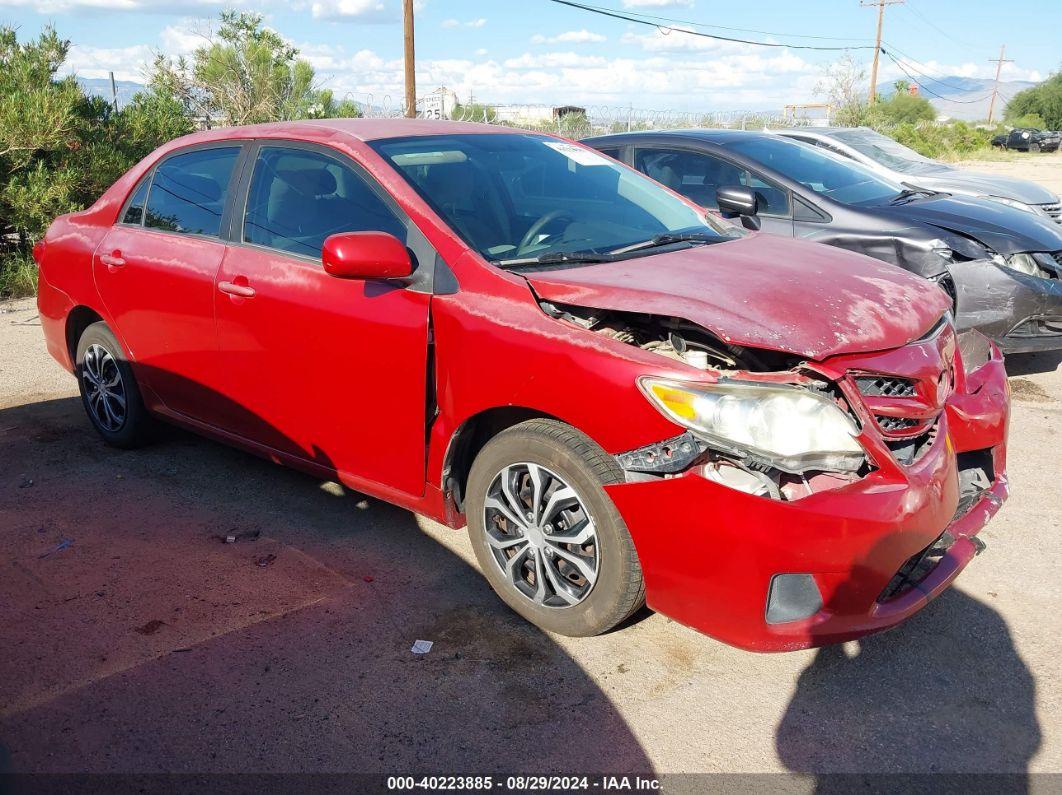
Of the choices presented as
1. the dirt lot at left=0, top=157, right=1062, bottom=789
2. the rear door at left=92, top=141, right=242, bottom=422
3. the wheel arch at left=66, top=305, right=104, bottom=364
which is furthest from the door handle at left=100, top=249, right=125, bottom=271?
the dirt lot at left=0, top=157, right=1062, bottom=789

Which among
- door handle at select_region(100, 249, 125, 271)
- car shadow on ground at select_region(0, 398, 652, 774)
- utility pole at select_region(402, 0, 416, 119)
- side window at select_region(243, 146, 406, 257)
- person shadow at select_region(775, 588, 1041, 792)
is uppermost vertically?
utility pole at select_region(402, 0, 416, 119)

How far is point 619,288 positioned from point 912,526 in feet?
3.86

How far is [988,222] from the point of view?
6.55m

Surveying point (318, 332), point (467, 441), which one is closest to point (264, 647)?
point (467, 441)

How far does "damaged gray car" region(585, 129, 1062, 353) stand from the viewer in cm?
608

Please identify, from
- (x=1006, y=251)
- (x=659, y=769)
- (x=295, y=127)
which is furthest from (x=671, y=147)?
(x=659, y=769)

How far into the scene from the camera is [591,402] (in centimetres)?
300

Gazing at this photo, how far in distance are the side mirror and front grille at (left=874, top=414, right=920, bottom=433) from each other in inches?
68.1

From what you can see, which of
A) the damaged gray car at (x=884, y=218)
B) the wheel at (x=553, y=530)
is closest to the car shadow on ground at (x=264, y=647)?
the wheel at (x=553, y=530)

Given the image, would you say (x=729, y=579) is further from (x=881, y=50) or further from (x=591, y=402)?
(x=881, y=50)

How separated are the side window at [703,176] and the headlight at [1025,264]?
5.09 feet

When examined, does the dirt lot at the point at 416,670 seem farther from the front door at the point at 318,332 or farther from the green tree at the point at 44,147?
the green tree at the point at 44,147

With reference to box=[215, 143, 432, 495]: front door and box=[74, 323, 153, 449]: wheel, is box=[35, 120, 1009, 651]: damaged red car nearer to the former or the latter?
box=[215, 143, 432, 495]: front door

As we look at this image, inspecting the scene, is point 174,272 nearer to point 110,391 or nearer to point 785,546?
point 110,391
